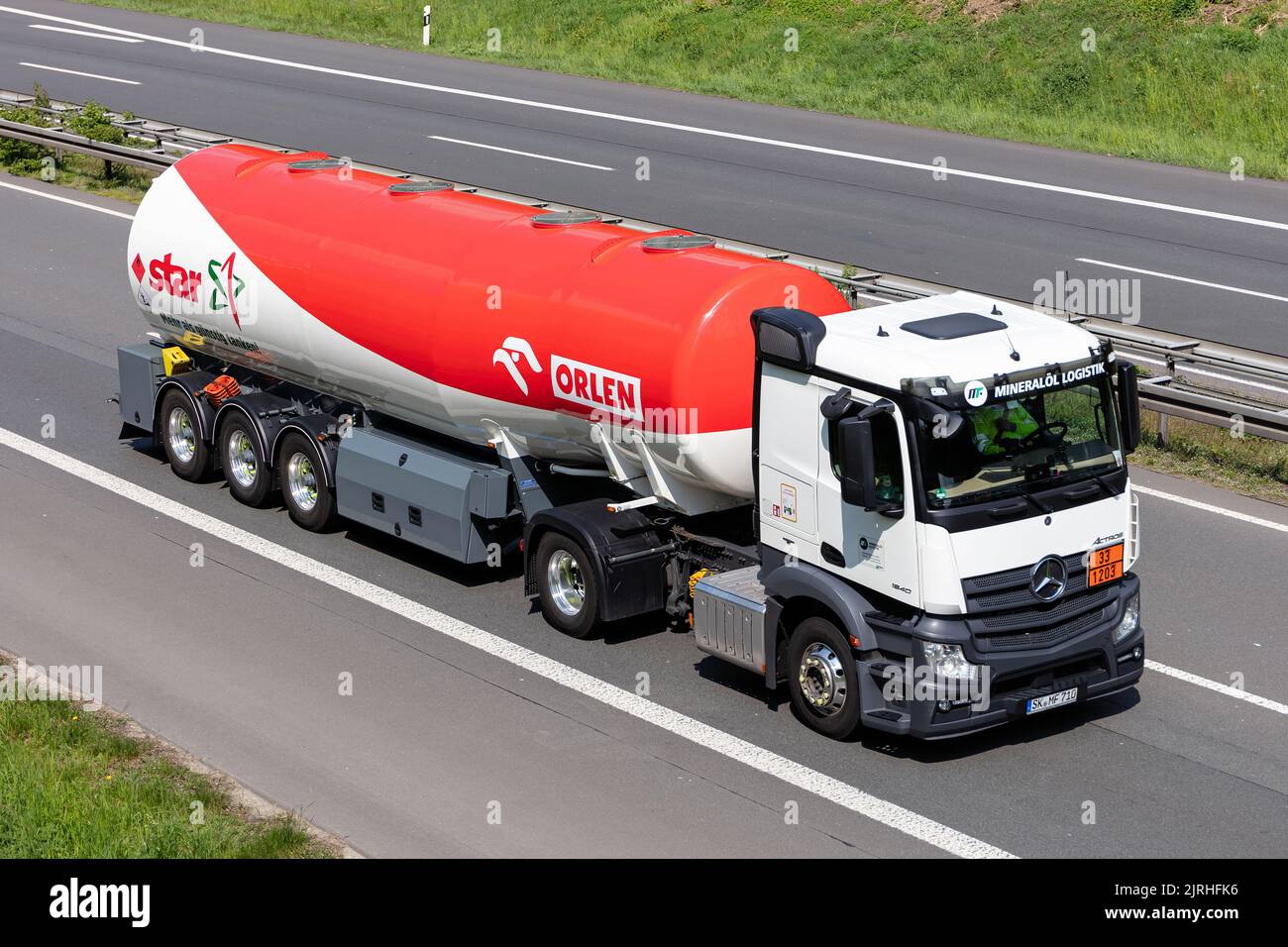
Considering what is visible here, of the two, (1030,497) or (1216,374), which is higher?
(1030,497)

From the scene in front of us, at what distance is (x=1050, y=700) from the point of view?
10.3m

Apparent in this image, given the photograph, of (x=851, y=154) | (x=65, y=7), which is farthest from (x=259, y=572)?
(x=65, y=7)

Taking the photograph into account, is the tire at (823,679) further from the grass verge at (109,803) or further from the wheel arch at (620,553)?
the grass verge at (109,803)

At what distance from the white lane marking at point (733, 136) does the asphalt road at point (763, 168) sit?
71mm

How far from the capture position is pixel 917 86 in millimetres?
34125

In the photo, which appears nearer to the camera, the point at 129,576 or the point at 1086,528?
the point at 1086,528

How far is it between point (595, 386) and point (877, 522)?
2.63m

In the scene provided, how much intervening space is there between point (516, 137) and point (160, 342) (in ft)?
50.0

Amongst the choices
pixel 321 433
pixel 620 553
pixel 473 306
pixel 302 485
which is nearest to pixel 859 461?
pixel 620 553

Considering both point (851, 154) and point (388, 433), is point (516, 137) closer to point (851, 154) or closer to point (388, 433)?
point (851, 154)

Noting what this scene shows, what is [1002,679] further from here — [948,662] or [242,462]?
[242,462]

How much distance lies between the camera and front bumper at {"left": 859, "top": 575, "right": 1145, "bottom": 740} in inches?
396

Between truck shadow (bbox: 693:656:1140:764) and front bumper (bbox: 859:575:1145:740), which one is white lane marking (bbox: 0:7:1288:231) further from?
front bumper (bbox: 859:575:1145:740)

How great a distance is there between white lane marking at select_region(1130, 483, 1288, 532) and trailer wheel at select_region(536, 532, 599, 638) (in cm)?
557
